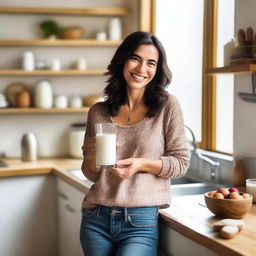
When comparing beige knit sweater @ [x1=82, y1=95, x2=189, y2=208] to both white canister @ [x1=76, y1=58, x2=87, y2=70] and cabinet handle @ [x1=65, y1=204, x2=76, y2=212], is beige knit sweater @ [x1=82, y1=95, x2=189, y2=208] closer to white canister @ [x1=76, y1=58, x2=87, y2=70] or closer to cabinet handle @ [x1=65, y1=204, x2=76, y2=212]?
cabinet handle @ [x1=65, y1=204, x2=76, y2=212]

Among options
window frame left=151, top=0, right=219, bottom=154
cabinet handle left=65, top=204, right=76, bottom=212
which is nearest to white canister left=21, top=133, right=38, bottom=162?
cabinet handle left=65, top=204, right=76, bottom=212

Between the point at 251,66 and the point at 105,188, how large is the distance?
31.6 inches

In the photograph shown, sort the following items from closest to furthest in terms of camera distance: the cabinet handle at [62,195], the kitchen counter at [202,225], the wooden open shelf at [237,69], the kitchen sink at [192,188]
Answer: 1. the kitchen counter at [202,225]
2. the wooden open shelf at [237,69]
3. the kitchen sink at [192,188]
4. the cabinet handle at [62,195]

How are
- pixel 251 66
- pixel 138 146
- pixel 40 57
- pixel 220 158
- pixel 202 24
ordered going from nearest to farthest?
1. pixel 138 146
2. pixel 251 66
3. pixel 220 158
4. pixel 202 24
5. pixel 40 57

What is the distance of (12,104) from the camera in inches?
157

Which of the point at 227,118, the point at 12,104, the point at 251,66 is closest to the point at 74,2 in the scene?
the point at 12,104

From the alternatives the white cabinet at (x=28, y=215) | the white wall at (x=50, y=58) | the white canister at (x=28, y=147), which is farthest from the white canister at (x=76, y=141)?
the white cabinet at (x=28, y=215)

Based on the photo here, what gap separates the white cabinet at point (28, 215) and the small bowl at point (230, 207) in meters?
1.88

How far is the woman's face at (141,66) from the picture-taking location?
2.06 m

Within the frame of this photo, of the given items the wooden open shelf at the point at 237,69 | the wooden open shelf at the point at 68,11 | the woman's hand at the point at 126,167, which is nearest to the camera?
the woman's hand at the point at 126,167

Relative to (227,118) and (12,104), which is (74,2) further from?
(227,118)

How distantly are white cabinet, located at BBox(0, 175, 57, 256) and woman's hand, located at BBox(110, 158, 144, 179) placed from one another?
1.78m

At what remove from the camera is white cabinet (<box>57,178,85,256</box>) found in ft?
10.3

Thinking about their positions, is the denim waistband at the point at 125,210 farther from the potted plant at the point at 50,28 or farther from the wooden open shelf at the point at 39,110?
the potted plant at the point at 50,28
